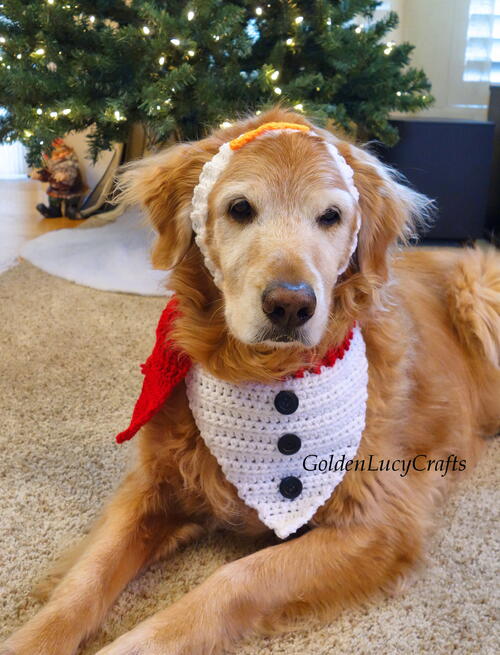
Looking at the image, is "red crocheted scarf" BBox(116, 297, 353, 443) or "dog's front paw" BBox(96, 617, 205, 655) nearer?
"dog's front paw" BBox(96, 617, 205, 655)

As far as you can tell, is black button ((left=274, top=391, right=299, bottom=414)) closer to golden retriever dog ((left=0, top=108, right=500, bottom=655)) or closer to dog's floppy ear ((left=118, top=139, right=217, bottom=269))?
golden retriever dog ((left=0, top=108, right=500, bottom=655))

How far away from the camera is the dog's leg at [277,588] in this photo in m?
1.15

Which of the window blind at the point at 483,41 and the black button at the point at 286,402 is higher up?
the window blind at the point at 483,41

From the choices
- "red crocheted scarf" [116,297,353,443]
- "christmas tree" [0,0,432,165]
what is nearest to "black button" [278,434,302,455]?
"red crocheted scarf" [116,297,353,443]

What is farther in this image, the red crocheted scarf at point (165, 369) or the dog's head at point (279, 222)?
the red crocheted scarf at point (165, 369)

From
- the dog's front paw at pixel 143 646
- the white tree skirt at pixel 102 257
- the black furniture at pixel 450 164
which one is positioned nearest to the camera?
the dog's front paw at pixel 143 646

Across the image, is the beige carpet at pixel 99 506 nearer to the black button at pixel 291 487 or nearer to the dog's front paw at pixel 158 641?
the dog's front paw at pixel 158 641

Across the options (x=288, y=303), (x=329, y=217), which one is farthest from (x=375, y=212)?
(x=288, y=303)

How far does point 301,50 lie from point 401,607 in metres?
2.75

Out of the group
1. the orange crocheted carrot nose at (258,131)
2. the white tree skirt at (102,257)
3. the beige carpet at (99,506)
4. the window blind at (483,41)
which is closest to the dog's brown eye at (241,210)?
the orange crocheted carrot nose at (258,131)

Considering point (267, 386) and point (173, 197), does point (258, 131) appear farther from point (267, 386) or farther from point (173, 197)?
point (267, 386)

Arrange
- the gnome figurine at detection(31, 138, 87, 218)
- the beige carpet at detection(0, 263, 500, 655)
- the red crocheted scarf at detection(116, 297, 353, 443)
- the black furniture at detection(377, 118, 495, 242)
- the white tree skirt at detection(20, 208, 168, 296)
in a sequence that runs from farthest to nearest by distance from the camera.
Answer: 1. the gnome figurine at detection(31, 138, 87, 218)
2. the black furniture at detection(377, 118, 495, 242)
3. the white tree skirt at detection(20, 208, 168, 296)
4. the red crocheted scarf at detection(116, 297, 353, 443)
5. the beige carpet at detection(0, 263, 500, 655)

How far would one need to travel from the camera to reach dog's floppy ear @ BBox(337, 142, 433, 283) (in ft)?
4.58

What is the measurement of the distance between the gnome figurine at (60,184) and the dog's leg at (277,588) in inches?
158
